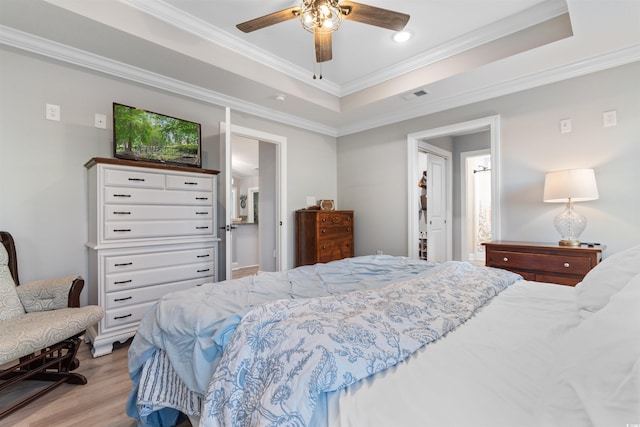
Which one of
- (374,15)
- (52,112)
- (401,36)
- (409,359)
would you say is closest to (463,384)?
(409,359)

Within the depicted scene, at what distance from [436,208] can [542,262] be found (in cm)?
231

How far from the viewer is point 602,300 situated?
3.45 feet

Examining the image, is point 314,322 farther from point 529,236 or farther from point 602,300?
point 529,236

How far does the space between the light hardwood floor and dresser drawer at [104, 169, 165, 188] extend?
1.39m

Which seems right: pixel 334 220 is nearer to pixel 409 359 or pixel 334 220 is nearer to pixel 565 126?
pixel 565 126

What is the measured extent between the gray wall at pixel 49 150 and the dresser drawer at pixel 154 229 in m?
0.48

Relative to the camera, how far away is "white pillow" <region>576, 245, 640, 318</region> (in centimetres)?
104

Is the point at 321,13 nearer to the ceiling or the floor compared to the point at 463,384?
nearer to the ceiling

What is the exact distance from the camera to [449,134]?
366 centimetres

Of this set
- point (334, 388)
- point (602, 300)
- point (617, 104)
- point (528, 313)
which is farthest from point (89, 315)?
point (617, 104)

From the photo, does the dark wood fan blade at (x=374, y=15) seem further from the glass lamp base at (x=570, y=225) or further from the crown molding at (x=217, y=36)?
the glass lamp base at (x=570, y=225)

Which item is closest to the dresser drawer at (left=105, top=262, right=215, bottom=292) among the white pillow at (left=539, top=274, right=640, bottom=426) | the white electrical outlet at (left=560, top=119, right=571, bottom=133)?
the white pillow at (left=539, top=274, right=640, bottom=426)

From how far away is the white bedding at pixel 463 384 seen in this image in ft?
2.02

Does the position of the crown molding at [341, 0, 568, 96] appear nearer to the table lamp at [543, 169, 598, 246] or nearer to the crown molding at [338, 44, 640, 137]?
the crown molding at [338, 44, 640, 137]
